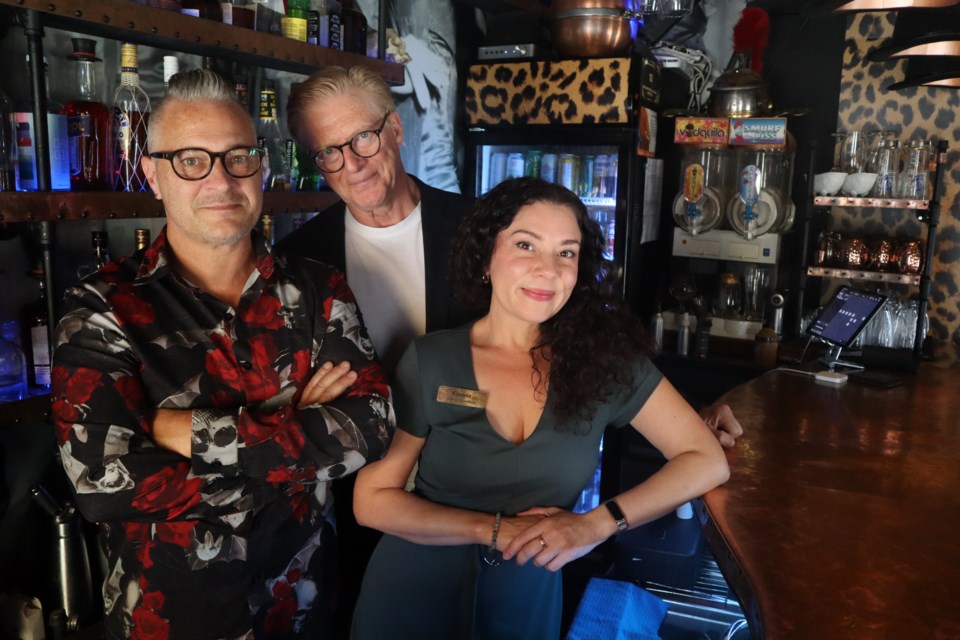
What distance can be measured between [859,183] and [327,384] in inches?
115

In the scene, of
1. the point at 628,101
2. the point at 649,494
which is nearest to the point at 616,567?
the point at 649,494

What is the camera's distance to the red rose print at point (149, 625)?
5.37ft

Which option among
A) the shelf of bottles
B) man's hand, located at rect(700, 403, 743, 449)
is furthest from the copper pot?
man's hand, located at rect(700, 403, 743, 449)

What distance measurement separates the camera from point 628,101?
3.73 metres

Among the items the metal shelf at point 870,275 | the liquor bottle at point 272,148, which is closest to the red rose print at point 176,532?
the liquor bottle at point 272,148

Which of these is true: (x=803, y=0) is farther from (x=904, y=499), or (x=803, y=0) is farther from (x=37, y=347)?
(x=37, y=347)

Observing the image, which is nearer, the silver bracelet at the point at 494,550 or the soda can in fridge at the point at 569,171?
the silver bracelet at the point at 494,550

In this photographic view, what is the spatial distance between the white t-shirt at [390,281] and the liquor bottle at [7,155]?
0.89 metres

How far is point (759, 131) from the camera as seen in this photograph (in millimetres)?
3852

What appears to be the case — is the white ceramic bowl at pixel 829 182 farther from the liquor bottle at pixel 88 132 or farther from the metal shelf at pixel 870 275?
the liquor bottle at pixel 88 132

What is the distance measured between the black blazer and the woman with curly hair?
351 mm

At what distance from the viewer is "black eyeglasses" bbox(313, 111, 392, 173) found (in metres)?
2.20

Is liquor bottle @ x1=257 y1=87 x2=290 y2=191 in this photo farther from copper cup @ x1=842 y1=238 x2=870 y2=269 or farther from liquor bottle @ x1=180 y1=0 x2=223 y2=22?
copper cup @ x1=842 y1=238 x2=870 y2=269

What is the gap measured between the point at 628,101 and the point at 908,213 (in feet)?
5.33
